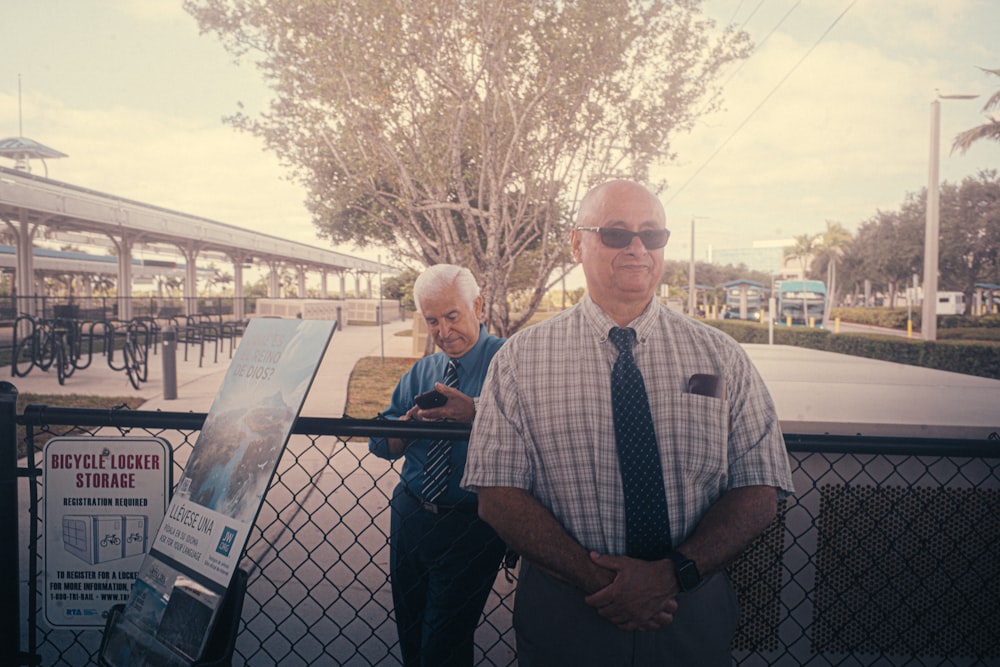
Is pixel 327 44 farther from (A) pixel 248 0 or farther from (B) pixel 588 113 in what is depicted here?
(B) pixel 588 113

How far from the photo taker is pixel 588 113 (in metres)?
11.4

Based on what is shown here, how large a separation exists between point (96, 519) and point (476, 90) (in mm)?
10364

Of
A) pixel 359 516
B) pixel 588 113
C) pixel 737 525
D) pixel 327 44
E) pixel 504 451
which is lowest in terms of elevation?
pixel 359 516

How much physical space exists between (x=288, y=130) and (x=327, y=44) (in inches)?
116

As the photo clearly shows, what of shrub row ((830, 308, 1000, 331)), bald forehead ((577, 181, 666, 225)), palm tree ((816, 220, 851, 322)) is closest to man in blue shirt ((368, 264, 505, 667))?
bald forehead ((577, 181, 666, 225))

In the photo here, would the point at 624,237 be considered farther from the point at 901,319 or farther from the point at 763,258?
the point at 763,258

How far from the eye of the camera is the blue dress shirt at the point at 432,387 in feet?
7.04

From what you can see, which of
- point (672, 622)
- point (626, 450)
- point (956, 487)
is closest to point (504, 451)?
point (626, 450)

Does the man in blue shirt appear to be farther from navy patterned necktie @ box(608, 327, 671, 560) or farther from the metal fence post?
the metal fence post

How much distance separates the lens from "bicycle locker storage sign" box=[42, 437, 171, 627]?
1.94 m

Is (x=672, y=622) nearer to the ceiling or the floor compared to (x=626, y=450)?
nearer to the floor

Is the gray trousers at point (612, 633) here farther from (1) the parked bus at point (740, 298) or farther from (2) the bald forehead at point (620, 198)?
(1) the parked bus at point (740, 298)

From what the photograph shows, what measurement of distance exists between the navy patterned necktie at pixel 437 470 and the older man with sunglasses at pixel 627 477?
1.69 ft

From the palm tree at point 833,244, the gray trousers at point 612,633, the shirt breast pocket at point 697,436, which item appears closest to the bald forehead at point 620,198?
the shirt breast pocket at point 697,436
